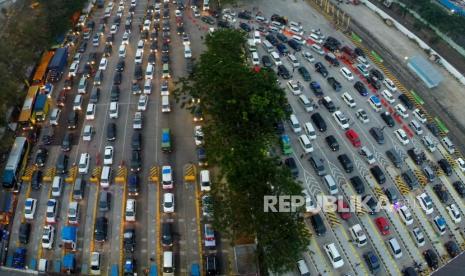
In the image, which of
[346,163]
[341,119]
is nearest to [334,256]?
[346,163]

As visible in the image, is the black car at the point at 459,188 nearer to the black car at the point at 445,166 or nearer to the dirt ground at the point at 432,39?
the black car at the point at 445,166

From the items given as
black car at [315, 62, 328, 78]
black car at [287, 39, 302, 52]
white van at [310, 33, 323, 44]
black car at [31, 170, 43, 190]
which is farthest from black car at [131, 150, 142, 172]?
white van at [310, 33, 323, 44]

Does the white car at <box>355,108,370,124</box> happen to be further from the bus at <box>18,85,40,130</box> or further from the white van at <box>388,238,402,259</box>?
the bus at <box>18,85,40,130</box>

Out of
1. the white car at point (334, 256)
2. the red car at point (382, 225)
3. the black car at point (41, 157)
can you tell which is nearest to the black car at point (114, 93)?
the black car at point (41, 157)

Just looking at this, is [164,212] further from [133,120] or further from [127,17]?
[127,17]

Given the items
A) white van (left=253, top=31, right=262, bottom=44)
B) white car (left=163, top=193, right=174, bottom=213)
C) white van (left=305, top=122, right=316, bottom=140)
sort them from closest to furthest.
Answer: white car (left=163, top=193, right=174, bottom=213), white van (left=305, top=122, right=316, bottom=140), white van (left=253, top=31, right=262, bottom=44)

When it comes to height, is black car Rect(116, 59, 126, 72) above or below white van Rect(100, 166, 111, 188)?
above

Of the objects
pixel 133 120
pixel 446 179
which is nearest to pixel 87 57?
pixel 133 120
